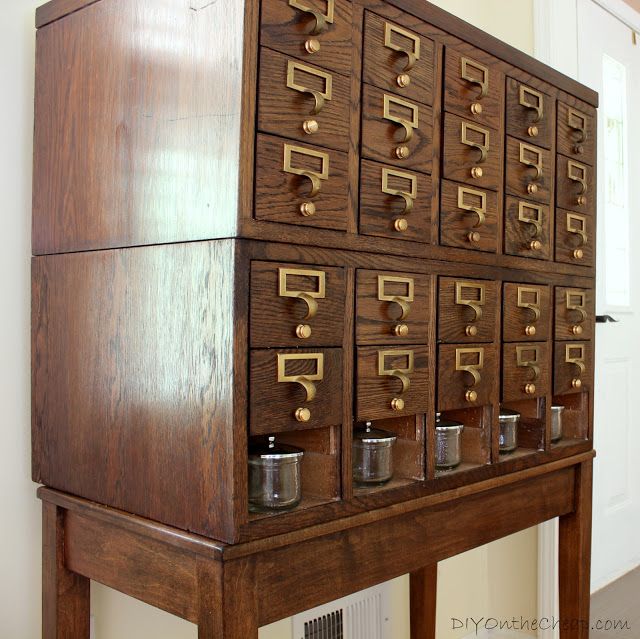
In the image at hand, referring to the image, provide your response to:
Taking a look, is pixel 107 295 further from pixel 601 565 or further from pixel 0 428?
pixel 601 565

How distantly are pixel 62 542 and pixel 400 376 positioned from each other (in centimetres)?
70

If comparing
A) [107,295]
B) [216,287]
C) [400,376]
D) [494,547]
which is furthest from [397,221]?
[494,547]

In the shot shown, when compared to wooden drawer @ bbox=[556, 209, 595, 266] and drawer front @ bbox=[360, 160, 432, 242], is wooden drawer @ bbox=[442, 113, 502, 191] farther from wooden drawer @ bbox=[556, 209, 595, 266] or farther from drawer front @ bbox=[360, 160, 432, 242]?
wooden drawer @ bbox=[556, 209, 595, 266]

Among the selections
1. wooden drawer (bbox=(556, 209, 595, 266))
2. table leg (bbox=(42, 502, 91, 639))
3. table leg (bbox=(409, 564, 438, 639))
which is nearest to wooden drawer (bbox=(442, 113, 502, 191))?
wooden drawer (bbox=(556, 209, 595, 266))

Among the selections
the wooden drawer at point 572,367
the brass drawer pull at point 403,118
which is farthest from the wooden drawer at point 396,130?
the wooden drawer at point 572,367

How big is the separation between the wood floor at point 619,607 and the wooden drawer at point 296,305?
2043 millimetres

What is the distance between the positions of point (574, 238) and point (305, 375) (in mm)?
1067

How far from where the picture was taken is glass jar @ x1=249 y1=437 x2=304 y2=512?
4.01ft

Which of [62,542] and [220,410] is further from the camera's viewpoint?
[62,542]

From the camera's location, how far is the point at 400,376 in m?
1.40

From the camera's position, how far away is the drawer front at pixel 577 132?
1.94 metres

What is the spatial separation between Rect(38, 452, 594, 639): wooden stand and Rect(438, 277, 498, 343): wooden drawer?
1.04 feet

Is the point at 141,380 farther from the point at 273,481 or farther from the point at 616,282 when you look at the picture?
the point at 616,282

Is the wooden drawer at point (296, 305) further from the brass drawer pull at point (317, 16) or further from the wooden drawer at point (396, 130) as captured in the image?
the brass drawer pull at point (317, 16)
